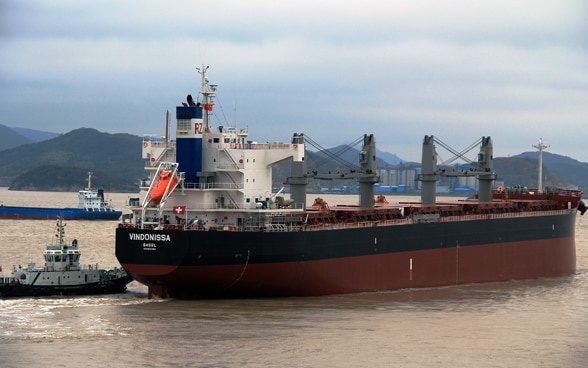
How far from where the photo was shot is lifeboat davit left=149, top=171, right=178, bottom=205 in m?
36.2

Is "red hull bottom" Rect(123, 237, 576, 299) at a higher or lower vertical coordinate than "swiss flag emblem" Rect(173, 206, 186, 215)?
lower

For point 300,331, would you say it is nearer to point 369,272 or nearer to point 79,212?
point 369,272

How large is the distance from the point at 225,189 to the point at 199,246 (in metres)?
3.19

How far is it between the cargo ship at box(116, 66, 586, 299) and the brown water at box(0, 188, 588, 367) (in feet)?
2.75

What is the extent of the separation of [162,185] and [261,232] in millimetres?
3812

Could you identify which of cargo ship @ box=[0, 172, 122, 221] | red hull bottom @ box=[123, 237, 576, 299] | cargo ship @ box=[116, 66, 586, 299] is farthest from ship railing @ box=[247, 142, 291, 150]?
cargo ship @ box=[0, 172, 122, 221]

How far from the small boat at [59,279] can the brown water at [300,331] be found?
26.8 inches

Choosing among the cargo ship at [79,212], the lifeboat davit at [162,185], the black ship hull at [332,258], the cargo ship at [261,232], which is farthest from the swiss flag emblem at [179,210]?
the cargo ship at [79,212]

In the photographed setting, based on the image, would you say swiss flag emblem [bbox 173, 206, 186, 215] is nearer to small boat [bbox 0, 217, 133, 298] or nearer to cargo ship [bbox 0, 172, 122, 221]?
small boat [bbox 0, 217, 133, 298]

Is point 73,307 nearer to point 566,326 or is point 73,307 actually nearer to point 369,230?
point 369,230

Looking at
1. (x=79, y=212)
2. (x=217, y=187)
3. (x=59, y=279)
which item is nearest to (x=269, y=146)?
(x=217, y=187)

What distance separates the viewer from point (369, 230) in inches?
1591

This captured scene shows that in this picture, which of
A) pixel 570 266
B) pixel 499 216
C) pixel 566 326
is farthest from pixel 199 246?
pixel 570 266

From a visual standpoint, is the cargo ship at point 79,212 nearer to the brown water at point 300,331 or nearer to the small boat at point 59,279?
the brown water at point 300,331
